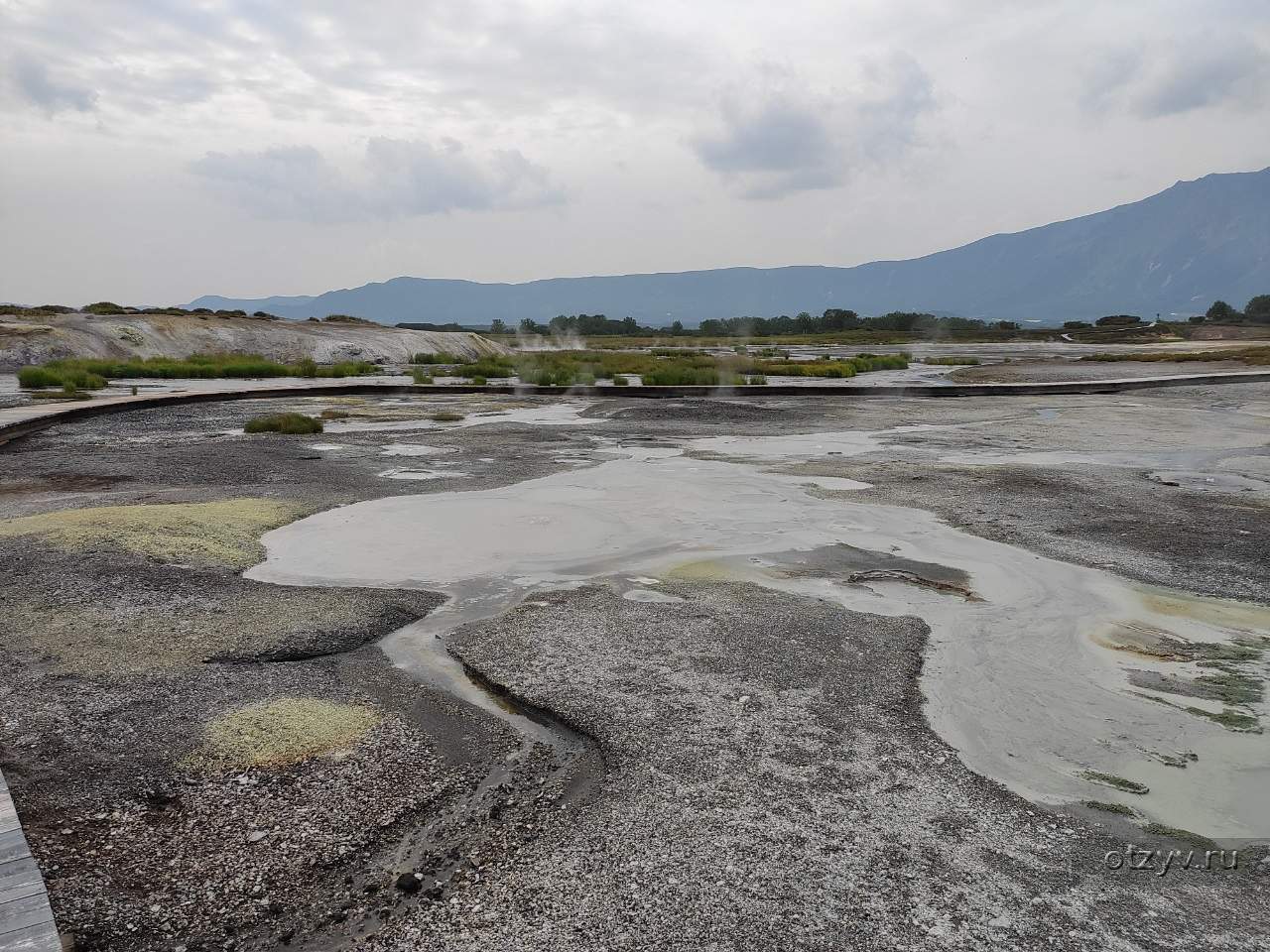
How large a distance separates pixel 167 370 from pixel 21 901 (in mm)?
31472

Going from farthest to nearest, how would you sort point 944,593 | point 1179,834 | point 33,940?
point 944,593 < point 1179,834 < point 33,940

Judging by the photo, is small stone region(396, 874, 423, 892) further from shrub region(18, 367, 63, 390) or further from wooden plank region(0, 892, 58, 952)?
shrub region(18, 367, 63, 390)

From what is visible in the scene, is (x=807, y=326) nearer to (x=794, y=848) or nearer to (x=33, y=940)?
(x=794, y=848)

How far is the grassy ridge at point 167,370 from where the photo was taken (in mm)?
24312

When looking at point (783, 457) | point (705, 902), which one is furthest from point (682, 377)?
point (705, 902)

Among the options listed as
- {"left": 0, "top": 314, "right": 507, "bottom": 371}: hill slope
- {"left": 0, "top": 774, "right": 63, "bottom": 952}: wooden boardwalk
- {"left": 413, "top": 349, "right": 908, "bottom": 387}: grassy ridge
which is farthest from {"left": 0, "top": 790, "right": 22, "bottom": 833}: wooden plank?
{"left": 0, "top": 314, "right": 507, "bottom": 371}: hill slope

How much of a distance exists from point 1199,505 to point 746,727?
7.36 metres

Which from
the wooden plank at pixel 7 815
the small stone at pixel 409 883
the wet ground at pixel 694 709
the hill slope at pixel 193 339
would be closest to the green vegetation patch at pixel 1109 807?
the wet ground at pixel 694 709

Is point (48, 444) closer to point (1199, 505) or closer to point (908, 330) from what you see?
point (1199, 505)

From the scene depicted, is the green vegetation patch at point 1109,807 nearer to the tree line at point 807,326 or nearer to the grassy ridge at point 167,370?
the grassy ridge at point 167,370

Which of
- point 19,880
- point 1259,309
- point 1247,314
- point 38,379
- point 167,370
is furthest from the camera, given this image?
point 1247,314

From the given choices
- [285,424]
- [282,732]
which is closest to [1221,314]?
[285,424]

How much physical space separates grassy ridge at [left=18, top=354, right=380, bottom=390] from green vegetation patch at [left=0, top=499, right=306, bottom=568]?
63.0ft

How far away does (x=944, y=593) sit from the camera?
6.29m
